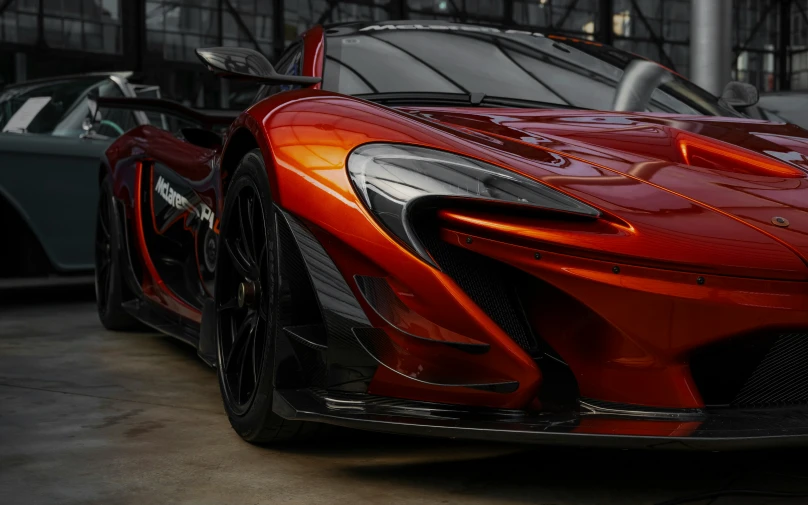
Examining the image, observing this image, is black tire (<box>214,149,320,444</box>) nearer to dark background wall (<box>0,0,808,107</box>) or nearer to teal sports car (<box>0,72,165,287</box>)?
teal sports car (<box>0,72,165,287</box>)

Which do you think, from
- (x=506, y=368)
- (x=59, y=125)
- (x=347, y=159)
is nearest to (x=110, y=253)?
(x=59, y=125)

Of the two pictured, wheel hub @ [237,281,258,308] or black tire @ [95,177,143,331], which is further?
black tire @ [95,177,143,331]

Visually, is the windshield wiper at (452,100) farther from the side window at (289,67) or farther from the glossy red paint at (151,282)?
the glossy red paint at (151,282)

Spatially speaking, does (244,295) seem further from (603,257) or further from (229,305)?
(603,257)

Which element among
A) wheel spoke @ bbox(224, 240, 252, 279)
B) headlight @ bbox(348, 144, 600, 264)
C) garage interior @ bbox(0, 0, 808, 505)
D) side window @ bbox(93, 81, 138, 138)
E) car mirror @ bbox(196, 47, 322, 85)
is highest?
car mirror @ bbox(196, 47, 322, 85)

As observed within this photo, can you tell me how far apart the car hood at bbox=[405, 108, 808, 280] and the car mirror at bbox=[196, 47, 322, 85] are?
1.32 ft

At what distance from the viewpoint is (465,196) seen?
2145 millimetres

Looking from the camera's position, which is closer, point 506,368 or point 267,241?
point 506,368

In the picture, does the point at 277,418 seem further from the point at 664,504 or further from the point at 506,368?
the point at 664,504

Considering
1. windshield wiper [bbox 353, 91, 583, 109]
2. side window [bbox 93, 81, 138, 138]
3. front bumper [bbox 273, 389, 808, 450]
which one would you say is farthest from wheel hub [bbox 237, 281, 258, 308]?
side window [bbox 93, 81, 138, 138]

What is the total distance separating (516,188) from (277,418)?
802 millimetres

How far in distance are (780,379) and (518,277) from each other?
20.3 inches

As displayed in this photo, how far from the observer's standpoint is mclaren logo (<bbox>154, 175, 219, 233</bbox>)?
3535mm

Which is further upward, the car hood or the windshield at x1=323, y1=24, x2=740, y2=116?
the windshield at x1=323, y1=24, x2=740, y2=116
